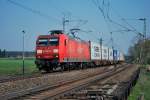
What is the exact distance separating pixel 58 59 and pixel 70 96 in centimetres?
1886

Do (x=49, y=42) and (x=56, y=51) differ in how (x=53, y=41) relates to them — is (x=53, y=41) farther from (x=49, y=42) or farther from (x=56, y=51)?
(x=56, y=51)

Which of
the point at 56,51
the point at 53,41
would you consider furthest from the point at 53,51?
the point at 53,41

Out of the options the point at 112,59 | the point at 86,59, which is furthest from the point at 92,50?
the point at 112,59

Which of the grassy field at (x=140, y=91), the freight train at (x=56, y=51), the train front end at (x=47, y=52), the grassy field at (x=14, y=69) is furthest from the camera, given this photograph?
the grassy field at (x=14, y=69)

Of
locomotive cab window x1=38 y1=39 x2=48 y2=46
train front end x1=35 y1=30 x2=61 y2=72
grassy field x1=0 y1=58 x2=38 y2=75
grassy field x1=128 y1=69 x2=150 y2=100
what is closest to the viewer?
grassy field x1=128 y1=69 x2=150 y2=100

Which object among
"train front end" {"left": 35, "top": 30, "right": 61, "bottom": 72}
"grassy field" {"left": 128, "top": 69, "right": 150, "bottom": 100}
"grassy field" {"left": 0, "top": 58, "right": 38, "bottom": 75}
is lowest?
"grassy field" {"left": 128, "top": 69, "right": 150, "bottom": 100}

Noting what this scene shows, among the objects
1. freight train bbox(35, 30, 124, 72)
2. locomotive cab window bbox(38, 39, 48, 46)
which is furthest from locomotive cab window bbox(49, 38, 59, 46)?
locomotive cab window bbox(38, 39, 48, 46)

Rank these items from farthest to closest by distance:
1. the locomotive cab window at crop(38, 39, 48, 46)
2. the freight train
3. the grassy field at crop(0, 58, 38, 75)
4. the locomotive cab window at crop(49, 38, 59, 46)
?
the grassy field at crop(0, 58, 38, 75) → the locomotive cab window at crop(38, 39, 48, 46) → the locomotive cab window at crop(49, 38, 59, 46) → the freight train

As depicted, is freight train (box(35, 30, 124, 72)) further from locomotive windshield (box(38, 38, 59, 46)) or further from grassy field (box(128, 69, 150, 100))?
grassy field (box(128, 69, 150, 100))

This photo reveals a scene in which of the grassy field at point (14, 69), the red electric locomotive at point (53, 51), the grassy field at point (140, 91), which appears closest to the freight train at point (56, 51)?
the red electric locomotive at point (53, 51)

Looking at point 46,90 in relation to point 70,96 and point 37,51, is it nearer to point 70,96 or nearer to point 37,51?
point 70,96

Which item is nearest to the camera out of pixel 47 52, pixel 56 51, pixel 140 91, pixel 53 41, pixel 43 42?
pixel 140 91

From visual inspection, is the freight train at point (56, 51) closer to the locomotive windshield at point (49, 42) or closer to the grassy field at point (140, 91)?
the locomotive windshield at point (49, 42)

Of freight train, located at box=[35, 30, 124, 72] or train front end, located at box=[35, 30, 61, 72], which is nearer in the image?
train front end, located at box=[35, 30, 61, 72]
